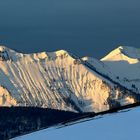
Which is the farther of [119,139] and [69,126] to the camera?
[69,126]

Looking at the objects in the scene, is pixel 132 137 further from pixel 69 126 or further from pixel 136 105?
pixel 136 105

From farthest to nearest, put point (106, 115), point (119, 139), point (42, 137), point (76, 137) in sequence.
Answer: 1. point (106, 115)
2. point (42, 137)
3. point (76, 137)
4. point (119, 139)

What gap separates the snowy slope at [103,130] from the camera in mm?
15382

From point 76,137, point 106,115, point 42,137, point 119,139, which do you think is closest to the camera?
point 119,139

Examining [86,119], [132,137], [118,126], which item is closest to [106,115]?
[86,119]

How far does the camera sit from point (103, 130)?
16.1 metres

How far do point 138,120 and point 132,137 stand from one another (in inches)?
60.5

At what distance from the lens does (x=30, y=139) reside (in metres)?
17.1

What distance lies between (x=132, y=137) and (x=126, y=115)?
108 inches

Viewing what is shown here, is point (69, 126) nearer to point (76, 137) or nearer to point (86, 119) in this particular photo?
point (86, 119)

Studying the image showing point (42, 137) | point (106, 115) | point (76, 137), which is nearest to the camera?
point (76, 137)

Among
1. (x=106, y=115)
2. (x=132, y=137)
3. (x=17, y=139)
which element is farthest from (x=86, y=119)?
(x=132, y=137)

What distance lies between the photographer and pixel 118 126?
16328 millimetres

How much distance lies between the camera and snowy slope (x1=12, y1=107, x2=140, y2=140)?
15.4 metres
